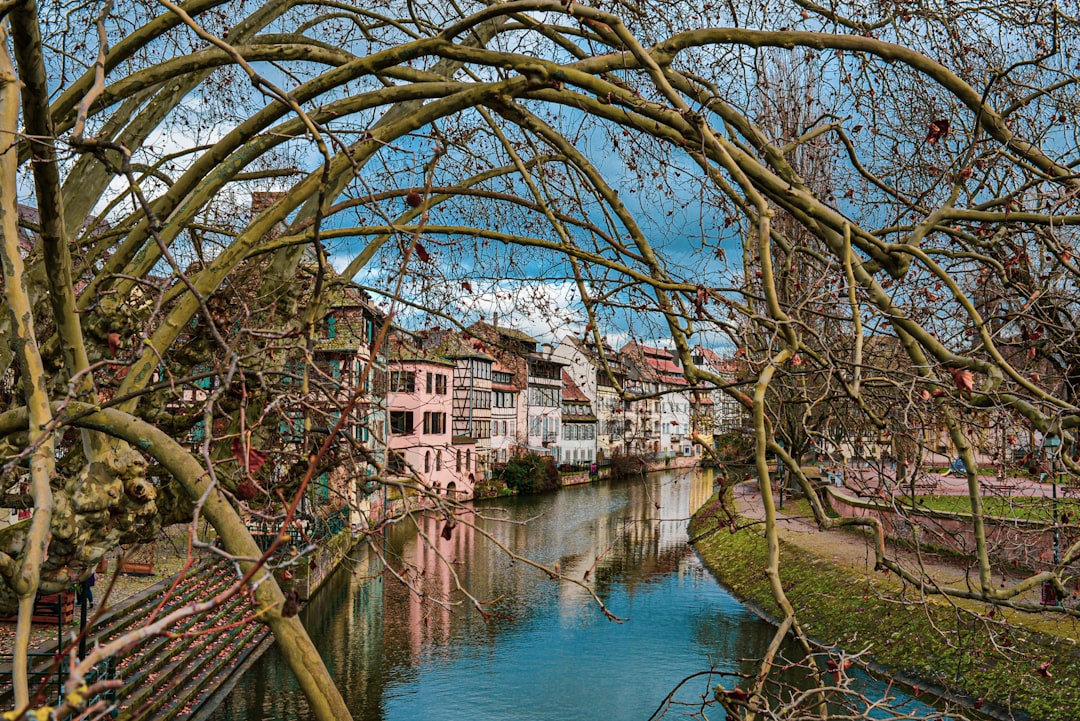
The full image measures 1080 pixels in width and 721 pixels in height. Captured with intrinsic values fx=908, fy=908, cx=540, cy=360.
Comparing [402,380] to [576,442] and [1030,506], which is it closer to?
[1030,506]

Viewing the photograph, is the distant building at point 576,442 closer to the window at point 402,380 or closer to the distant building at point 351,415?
the window at point 402,380

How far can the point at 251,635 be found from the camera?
1631 cm

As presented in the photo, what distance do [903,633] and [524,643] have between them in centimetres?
688

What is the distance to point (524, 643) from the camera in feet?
54.5

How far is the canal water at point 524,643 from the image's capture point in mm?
13445

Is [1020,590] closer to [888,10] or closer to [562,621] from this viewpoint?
[888,10]

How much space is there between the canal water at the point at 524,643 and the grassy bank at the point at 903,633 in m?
1.08

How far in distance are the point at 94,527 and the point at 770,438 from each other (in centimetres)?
297

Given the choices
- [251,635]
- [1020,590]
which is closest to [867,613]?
[251,635]

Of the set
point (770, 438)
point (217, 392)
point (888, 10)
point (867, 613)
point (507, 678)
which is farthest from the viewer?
Answer: point (867, 613)

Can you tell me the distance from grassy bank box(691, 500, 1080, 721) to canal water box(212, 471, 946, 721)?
1081mm

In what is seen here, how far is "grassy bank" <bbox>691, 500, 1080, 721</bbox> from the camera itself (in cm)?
1221

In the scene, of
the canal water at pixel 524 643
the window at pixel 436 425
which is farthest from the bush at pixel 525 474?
the canal water at pixel 524 643

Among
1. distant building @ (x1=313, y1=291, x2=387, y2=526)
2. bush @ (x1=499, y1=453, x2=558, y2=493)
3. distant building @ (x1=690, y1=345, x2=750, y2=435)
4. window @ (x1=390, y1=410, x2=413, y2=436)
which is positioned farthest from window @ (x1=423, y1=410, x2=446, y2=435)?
distant building @ (x1=690, y1=345, x2=750, y2=435)
